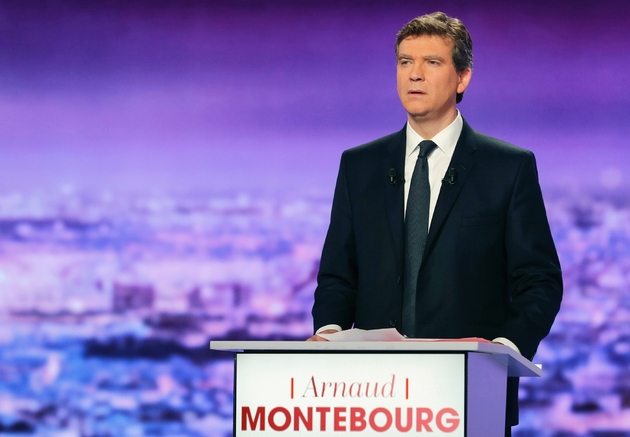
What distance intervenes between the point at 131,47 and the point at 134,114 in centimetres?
36

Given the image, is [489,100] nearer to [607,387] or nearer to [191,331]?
[607,387]

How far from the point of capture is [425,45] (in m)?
2.74

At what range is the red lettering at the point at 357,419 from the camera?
76.2 inches

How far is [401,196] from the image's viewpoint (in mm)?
2713

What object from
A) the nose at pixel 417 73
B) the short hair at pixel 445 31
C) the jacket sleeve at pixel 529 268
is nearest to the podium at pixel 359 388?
the jacket sleeve at pixel 529 268

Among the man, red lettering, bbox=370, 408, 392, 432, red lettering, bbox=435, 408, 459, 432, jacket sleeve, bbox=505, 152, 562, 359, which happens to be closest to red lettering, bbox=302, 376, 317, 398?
red lettering, bbox=370, 408, 392, 432

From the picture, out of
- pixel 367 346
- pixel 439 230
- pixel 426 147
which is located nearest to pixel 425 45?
pixel 426 147

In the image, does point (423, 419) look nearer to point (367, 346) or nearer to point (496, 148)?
point (367, 346)

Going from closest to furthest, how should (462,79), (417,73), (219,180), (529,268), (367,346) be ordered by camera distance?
(367,346) < (529,268) < (417,73) < (462,79) < (219,180)

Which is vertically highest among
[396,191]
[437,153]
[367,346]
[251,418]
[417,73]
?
[417,73]

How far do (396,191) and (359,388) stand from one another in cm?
90

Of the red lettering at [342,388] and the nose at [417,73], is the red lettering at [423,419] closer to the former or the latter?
the red lettering at [342,388]

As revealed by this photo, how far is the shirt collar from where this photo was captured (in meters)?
2.78

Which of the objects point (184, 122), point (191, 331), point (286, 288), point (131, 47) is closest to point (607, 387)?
point (286, 288)
